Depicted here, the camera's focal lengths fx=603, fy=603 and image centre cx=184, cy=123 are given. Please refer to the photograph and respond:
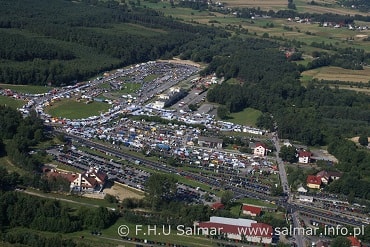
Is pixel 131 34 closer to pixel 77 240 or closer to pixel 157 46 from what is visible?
pixel 157 46

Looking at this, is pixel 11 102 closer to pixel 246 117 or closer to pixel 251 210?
pixel 246 117

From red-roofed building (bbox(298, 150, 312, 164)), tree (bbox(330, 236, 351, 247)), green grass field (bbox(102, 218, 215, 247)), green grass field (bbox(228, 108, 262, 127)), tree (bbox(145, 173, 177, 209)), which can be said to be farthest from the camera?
green grass field (bbox(228, 108, 262, 127))

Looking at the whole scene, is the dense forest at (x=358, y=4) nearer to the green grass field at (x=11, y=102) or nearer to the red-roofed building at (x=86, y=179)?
the green grass field at (x=11, y=102)

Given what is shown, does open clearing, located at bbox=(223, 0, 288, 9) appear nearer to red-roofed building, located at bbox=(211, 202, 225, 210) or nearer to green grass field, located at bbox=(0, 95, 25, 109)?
green grass field, located at bbox=(0, 95, 25, 109)

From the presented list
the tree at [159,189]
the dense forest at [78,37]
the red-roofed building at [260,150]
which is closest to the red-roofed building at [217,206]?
the tree at [159,189]

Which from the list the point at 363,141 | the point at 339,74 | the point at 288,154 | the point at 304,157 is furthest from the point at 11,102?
the point at 339,74

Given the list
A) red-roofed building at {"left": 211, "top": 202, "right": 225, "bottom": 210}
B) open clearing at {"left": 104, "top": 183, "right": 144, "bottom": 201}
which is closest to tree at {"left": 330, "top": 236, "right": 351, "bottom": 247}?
red-roofed building at {"left": 211, "top": 202, "right": 225, "bottom": 210}

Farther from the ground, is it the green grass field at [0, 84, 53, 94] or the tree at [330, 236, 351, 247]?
the green grass field at [0, 84, 53, 94]
